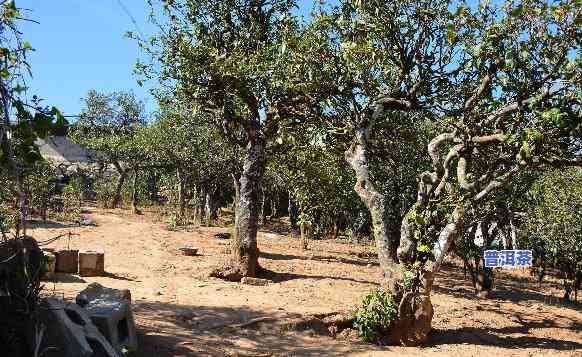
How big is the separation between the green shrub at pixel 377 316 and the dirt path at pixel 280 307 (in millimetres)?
331

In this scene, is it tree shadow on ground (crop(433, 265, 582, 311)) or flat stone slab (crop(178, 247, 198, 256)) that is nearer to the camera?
tree shadow on ground (crop(433, 265, 582, 311))

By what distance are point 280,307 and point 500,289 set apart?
11.2 m

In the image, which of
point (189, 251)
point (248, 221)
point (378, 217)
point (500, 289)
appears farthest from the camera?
point (500, 289)

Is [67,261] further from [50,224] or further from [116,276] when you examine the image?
[50,224]

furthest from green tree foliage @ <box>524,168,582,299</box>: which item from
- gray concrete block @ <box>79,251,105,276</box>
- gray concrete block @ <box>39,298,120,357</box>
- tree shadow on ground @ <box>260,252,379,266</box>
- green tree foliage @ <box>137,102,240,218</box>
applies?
gray concrete block @ <box>39,298,120,357</box>

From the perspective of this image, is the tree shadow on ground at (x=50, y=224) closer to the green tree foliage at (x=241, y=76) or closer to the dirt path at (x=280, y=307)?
the dirt path at (x=280, y=307)

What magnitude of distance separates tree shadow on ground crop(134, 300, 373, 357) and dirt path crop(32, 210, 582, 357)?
2cm

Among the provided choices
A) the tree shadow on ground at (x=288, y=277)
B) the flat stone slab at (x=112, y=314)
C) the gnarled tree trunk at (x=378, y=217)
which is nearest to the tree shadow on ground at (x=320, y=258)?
the tree shadow on ground at (x=288, y=277)

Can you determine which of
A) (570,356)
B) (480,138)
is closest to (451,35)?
(480,138)

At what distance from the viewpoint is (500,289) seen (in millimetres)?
19156

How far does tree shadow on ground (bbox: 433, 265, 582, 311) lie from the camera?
1623 cm

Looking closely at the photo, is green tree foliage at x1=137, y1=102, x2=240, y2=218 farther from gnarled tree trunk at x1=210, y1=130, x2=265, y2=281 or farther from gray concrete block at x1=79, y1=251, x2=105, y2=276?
gray concrete block at x1=79, y1=251, x2=105, y2=276

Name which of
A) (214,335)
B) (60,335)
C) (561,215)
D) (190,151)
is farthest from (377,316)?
(190,151)

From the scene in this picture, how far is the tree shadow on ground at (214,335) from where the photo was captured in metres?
7.80
